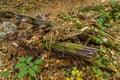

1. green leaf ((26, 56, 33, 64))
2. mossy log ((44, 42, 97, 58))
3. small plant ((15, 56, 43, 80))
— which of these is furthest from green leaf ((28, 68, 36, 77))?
mossy log ((44, 42, 97, 58))

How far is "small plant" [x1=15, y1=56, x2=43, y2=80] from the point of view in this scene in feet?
10.8

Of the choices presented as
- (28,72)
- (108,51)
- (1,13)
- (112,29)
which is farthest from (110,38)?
(1,13)

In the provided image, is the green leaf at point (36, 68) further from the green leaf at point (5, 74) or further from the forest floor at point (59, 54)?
the green leaf at point (5, 74)

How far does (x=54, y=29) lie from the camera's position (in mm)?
3758

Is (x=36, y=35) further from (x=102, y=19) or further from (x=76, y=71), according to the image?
(x=102, y=19)

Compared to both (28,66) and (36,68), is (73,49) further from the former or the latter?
(28,66)

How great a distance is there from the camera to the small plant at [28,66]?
3.31m

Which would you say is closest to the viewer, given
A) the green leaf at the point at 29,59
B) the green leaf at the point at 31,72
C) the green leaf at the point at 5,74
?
the green leaf at the point at 31,72

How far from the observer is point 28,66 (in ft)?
11.1

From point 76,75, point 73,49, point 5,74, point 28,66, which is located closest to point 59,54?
point 73,49

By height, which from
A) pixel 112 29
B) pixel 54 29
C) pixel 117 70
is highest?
pixel 54 29

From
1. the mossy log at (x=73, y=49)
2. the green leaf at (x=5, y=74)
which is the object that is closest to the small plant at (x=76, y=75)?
the mossy log at (x=73, y=49)

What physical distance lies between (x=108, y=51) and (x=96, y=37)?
34cm

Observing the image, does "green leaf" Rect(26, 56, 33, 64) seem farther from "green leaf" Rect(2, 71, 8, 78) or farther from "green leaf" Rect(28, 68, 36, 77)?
"green leaf" Rect(2, 71, 8, 78)
